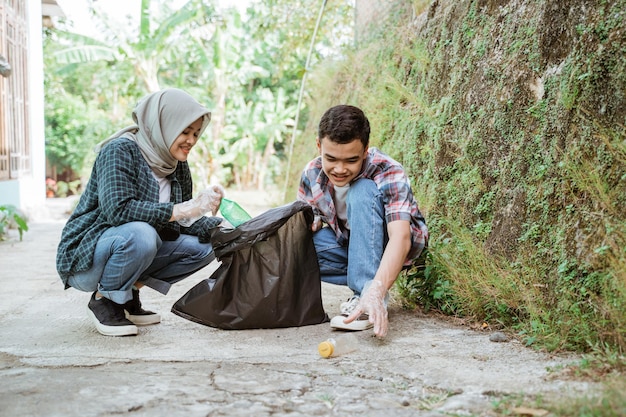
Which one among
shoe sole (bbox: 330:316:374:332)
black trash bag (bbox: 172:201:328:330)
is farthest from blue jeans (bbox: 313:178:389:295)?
black trash bag (bbox: 172:201:328:330)

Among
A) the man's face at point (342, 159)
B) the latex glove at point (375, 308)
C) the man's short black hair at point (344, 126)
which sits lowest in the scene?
the latex glove at point (375, 308)

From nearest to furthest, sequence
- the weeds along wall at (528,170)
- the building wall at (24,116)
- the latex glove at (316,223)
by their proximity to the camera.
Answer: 1. the weeds along wall at (528,170)
2. the latex glove at (316,223)
3. the building wall at (24,116)

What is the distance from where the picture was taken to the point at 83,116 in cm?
1666

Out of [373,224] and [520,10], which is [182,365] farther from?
[520,10]

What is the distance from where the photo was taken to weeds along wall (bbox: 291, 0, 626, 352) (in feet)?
8.13

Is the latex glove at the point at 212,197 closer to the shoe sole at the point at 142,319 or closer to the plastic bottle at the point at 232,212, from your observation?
the plastic bottle at the point at 232,212

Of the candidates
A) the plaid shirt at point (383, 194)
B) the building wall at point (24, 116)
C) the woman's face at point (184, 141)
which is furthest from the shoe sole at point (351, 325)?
the building wall at point (24, 116)

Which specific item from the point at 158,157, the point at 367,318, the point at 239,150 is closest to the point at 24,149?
the point at 239,150

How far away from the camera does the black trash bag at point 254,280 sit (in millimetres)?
2957

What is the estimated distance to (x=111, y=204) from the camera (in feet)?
9.16

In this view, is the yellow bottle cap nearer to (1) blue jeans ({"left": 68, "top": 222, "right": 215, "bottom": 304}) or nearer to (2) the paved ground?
(2) the paved ground

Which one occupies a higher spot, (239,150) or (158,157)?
(158,157)

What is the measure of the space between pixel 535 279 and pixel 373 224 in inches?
29.3

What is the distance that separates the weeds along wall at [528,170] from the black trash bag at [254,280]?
2.42 feet
